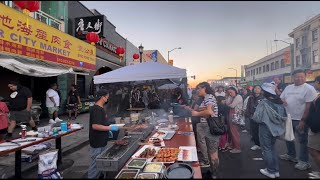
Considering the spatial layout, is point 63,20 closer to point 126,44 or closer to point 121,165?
point 126,44

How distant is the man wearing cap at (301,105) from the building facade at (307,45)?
32.9 meters

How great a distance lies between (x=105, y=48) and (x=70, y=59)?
697 centimetres

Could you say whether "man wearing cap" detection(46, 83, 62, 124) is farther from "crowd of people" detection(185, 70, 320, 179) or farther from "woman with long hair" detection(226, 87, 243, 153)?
"crowd of people" detection(185, 70, 320, 179)

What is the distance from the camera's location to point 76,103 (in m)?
13.2

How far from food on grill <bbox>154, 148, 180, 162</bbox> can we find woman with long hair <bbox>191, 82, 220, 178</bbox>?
1380 mm

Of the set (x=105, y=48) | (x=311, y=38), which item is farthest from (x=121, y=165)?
(x=311, y=38)

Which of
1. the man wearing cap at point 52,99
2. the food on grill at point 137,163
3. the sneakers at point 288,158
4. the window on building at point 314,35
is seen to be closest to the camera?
the food on grill at point 137,163

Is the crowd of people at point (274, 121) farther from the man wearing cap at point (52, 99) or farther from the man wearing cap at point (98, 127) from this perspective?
the man wearing cap at point (52, 99)

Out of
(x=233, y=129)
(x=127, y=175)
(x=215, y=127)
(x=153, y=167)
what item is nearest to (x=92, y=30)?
(x=233, y=129)


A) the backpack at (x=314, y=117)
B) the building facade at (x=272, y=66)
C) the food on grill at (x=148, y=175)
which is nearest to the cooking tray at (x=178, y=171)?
the food on grill at (x=148, y=175)

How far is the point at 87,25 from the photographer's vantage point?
1587cm

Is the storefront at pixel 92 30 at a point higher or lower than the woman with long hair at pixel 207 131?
higher

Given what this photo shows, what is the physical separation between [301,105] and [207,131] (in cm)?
228

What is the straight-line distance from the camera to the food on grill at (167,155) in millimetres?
3258
